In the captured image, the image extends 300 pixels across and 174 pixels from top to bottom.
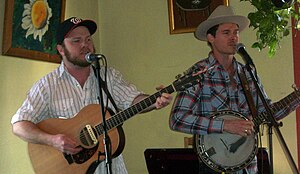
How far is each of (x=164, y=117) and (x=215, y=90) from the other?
121 centimetres

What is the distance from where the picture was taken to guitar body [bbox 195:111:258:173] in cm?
236

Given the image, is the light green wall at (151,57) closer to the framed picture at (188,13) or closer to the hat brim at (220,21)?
the framed picture at (188,13)

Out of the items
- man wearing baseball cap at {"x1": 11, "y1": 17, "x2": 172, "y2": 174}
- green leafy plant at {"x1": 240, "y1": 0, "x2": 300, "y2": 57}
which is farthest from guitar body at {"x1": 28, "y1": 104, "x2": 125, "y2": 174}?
green leafy plant at {"x1": 240, "y1": 0, "x2": 300, "y2": 57}

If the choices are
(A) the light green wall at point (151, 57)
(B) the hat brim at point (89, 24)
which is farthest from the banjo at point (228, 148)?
(A) the light green wall at point (151, 57)

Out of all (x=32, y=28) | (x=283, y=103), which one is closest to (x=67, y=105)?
(x=32, y=28)

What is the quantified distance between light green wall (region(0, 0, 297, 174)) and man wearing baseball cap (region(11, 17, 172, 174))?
863 millimetres

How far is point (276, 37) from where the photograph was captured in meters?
2.81

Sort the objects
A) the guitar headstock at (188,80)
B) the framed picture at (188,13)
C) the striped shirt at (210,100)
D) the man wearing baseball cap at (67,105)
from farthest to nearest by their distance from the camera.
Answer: the framed picture at (188,13) < the striped shirt at (210,100) < the man wearing baseball cap at (67,105) < the guitar headstock at (188,80)

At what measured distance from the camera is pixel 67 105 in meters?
2.29

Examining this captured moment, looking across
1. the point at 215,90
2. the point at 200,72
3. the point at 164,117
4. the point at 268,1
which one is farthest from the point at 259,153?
the point at 164,117

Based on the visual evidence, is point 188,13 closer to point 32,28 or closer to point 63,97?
point 32,28

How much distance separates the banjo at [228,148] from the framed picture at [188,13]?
129 centimetres

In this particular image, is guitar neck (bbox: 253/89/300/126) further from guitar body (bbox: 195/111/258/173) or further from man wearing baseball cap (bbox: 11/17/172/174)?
man wearing baseball cap (bbox: 11/17/172/174)

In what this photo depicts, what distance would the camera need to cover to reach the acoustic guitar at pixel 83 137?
7.22 feet
